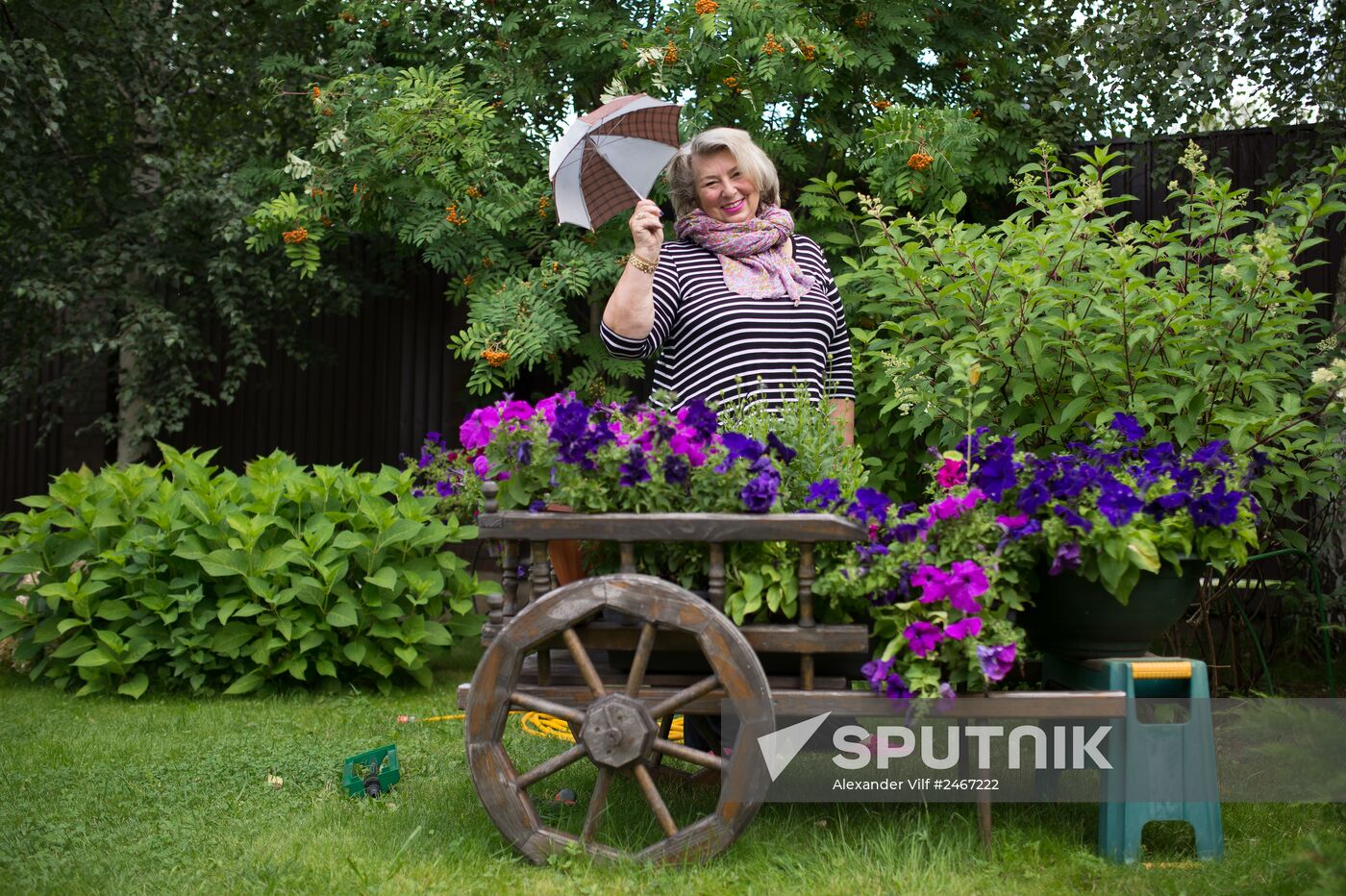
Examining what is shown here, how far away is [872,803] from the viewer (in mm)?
2951

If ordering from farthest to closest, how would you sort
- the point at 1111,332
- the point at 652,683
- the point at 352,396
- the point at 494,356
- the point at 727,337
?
the point at 352,396 → the point at 494,356 → the point at 1111,332 → the point at 727,337 → the point at 652,683

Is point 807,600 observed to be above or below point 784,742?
above

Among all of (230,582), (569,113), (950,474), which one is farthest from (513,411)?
(569,113)

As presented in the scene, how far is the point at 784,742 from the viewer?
7.68 ft

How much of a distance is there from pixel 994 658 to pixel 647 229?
4.48 feet

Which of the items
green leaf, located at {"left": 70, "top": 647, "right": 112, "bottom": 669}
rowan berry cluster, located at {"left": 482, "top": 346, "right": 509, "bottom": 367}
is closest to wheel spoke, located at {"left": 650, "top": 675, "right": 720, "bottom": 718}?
rowan berry cluster, located at {"left": 482, "top": 346, "right": 509, "bottom": 367}

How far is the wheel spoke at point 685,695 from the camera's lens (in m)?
2.28

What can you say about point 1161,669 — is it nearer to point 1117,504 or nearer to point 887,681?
point 1117,504

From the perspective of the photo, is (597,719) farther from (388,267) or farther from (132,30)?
(132,30)

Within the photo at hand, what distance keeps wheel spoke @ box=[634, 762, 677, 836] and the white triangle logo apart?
9.5 inches

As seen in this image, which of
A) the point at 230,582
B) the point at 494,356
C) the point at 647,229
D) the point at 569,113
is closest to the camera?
the point at 647,229

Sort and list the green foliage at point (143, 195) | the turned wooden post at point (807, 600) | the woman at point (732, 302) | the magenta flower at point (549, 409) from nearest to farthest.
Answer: the turned wooden post at point (807, 600)
the magenta flower at point (549, 409)
the woman at point (732, 302)
the green foliage at point (143, 195)

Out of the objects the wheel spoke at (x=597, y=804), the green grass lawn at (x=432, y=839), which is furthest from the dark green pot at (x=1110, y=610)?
the wheel spoke at (x=597, y=804)

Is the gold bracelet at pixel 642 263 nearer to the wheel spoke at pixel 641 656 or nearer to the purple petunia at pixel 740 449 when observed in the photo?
the purple petunia at pixel 740 449
